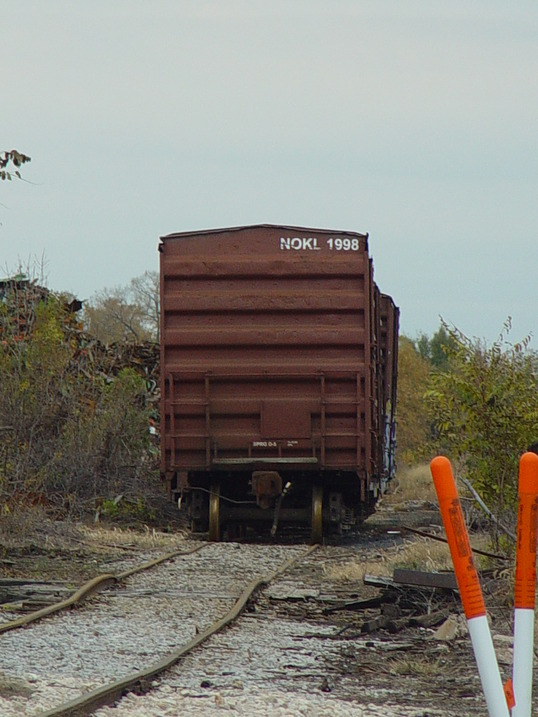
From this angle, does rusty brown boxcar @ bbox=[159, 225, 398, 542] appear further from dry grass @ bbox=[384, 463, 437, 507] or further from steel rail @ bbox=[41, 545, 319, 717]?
dry grass @ bbox=[384, 463, 437, 507]

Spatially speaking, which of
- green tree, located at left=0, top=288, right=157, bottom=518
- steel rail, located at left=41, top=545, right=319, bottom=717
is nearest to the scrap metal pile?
Answer: green tree, located at left=0, top=288, right=157, bottom=518

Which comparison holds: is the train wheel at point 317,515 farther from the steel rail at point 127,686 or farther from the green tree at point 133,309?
the green tree at point 133,309

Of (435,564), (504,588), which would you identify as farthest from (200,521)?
(504,588)

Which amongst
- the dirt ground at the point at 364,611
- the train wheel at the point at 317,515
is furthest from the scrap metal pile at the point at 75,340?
the train wheel at the point at 317,515

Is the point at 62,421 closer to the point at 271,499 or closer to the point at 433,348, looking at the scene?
the point at 271,499

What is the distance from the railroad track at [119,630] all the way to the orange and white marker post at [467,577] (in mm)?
2651

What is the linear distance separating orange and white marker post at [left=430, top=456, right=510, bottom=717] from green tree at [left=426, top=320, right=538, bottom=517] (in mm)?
7876

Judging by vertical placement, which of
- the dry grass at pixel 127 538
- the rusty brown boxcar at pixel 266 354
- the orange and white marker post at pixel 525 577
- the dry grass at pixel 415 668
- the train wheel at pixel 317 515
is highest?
the rusty brown boxcar at pixel 266 354

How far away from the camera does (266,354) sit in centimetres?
1588

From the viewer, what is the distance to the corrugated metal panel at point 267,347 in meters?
15.7

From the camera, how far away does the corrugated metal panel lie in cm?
1573

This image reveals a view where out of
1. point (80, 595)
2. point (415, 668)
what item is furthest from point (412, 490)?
point (415, 668)

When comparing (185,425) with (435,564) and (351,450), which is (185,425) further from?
→ (435,564)

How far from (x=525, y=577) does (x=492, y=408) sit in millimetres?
8042
